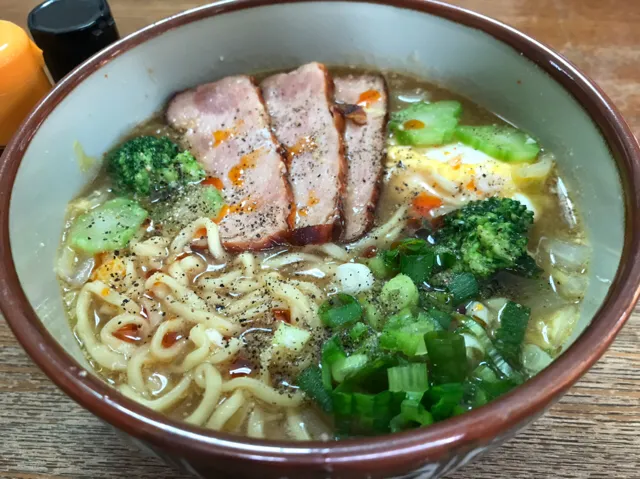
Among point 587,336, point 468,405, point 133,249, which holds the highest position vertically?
point 587,336

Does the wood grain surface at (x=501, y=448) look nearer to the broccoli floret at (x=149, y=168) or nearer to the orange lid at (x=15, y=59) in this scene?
the broccoli floret at (x=149, y=168)

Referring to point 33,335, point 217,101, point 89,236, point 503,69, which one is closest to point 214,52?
point 217,101

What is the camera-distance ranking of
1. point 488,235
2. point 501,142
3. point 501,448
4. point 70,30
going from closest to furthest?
point 501,448 → point 488,235 → point 501,142 → point 70,30

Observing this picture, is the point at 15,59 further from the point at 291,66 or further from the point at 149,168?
the point at 291,66

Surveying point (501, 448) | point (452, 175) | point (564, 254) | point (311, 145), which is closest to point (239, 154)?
point (311, 145)

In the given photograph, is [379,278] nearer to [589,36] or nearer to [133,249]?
[133,249]

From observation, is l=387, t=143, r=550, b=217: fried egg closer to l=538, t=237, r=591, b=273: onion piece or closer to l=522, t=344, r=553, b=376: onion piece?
l=538, t=237, r=591, b=273: onion piece
